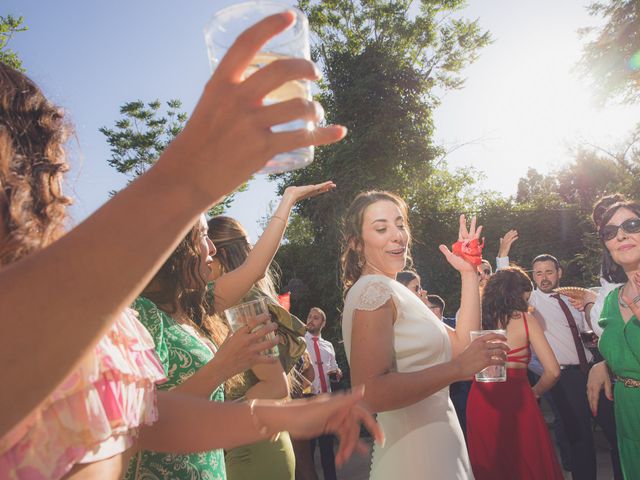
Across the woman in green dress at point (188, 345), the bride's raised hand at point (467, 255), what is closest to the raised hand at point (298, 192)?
the woman in green dress at point (188, 345)

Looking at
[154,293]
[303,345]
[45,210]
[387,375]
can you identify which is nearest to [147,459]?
[154,293]

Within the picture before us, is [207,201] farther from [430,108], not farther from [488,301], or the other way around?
[430,108]

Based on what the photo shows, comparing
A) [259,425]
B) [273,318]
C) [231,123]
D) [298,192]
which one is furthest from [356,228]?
[231,123]

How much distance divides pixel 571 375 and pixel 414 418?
13.8ft

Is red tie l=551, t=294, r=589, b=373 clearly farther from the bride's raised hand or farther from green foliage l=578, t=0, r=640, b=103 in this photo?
green foliage l=578, t=0, r=640, b=103

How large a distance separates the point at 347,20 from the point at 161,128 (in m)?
11.0

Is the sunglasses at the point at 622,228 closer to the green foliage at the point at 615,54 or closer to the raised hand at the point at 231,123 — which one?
the raised hand at the point at 231,123

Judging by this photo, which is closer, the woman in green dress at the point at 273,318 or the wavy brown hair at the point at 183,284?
the wavy brown hair at the point at 183,284

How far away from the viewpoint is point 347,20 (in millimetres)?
19266

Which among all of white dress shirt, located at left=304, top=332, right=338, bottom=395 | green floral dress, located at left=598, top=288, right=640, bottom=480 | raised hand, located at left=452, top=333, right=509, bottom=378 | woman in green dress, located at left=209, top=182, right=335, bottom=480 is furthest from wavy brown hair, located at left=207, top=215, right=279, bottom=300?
white dress shirt, located at left=304, top=332, right=338, bottom=395

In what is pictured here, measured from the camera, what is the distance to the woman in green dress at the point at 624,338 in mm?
3396

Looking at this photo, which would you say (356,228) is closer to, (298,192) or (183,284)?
(298,192)

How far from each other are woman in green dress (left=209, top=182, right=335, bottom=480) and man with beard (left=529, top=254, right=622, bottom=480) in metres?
3.56

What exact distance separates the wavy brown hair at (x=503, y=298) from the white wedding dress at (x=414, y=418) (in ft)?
8.15
